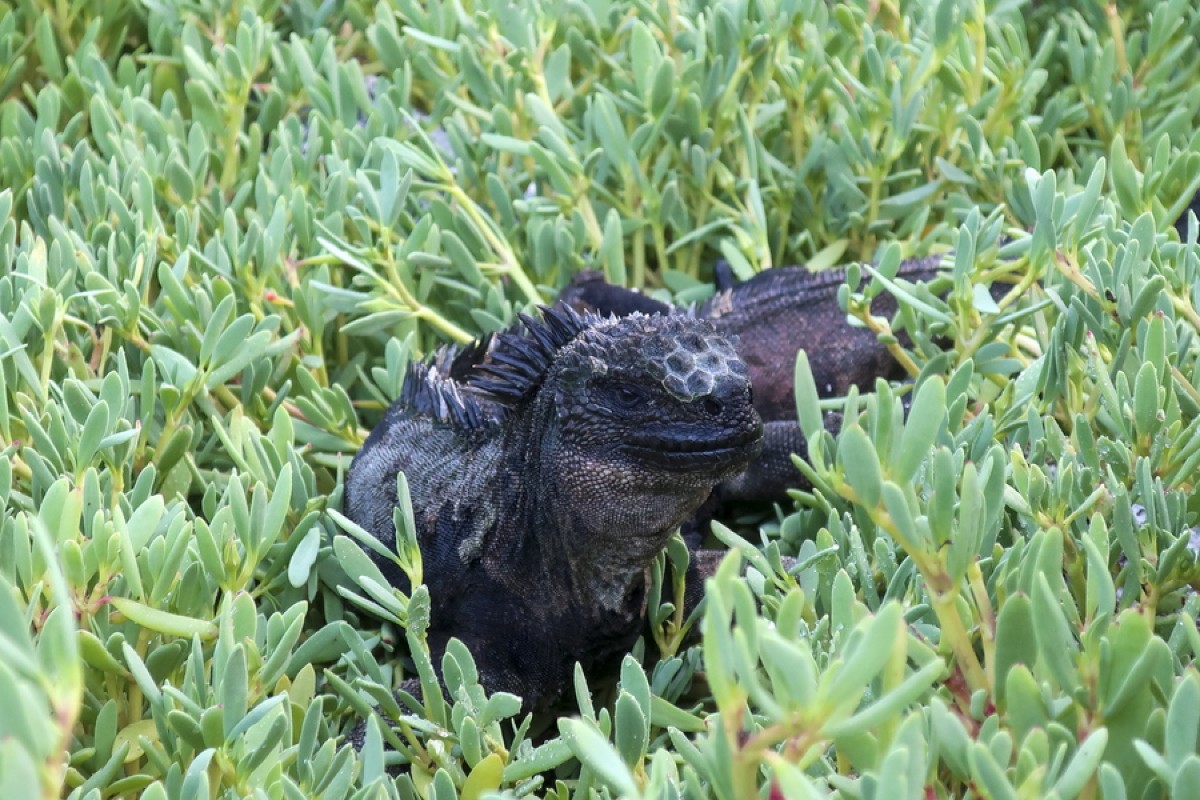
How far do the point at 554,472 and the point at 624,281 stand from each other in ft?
3.41

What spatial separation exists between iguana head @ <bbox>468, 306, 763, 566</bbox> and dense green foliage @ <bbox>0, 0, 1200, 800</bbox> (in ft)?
0.56

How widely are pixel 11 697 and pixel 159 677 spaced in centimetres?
113

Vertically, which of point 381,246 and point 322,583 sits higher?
point 381,246

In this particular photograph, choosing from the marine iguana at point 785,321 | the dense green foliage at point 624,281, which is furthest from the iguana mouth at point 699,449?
the marine iguana at point 785,321

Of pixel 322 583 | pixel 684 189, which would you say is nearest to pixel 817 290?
pixel 684 189

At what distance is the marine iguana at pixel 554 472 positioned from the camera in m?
2.36

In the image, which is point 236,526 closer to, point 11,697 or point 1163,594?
point 11,697

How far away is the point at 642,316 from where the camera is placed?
249 cm

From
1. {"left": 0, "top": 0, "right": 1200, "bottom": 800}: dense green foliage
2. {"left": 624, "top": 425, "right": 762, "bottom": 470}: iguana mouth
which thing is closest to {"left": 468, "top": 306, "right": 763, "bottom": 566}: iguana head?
{"left": 624, "top": 425, "right": 762, "bottom": 470}: iguana mouth

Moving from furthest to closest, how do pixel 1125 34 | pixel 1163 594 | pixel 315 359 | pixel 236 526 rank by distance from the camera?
pixel 1125 34 → pixel 315 359 → pixel 236 526 → pixel 1163 594

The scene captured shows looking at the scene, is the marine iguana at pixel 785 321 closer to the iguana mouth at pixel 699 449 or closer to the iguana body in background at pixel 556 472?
the iguana body in background at pixel 556 472

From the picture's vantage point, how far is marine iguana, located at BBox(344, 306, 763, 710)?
2.36m

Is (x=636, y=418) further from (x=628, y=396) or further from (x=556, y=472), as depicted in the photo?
(x=556, y=472)

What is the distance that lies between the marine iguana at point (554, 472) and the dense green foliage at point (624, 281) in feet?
0.39
